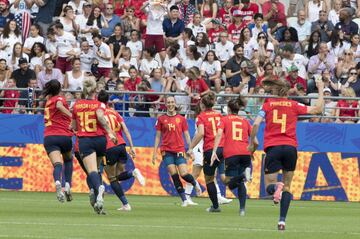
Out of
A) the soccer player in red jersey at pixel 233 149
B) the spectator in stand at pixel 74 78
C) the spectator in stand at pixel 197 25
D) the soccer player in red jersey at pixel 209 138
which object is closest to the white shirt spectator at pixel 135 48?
the spectator in stand at pixel 197 25

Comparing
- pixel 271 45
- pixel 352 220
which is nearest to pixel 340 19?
pixel 271 45

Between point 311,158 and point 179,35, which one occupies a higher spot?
point 179,35

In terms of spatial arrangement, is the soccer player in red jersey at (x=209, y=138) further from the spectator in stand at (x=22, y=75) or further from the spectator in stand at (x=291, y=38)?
the spectator in stand at (x=291, y=38)

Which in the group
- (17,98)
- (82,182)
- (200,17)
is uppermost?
(200,17)

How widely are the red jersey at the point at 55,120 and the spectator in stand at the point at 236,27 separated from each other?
11.1 metres

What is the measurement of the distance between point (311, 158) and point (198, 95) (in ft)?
10.1

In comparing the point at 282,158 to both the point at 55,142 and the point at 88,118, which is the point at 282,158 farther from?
the point at 55,142

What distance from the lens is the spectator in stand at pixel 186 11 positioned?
3419 cm

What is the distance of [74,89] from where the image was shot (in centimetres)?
3112

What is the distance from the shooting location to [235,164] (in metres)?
22.6

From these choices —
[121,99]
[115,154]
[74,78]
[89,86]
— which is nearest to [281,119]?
[89,86]

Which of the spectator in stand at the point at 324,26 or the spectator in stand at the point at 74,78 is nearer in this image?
the spectator in stand at the point at 74,78

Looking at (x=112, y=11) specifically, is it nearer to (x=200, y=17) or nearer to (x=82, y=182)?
(x=200, y=17)

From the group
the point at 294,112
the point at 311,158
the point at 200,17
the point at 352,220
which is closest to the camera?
the point at 294,112
